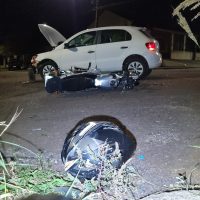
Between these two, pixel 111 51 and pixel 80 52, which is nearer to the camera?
pixel 111 51

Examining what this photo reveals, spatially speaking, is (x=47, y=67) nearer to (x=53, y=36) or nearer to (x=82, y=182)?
(x=53, y=36)

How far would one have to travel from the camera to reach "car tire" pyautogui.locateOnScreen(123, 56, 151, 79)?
14.1 m

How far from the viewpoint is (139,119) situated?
848 cm

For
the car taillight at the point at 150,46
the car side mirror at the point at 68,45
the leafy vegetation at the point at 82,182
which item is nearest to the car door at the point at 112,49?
the car taillight at the point at 150,46

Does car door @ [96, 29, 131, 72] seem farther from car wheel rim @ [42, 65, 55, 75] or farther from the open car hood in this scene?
car wheel rim @ [42, 65, 55, 75]

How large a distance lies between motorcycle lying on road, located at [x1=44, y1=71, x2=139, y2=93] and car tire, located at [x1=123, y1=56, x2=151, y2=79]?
184 cm

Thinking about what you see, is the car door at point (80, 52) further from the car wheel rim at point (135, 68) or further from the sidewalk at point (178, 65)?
the sidewalk at point (178, 65)

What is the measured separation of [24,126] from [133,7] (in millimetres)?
38595

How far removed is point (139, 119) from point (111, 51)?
241 inches

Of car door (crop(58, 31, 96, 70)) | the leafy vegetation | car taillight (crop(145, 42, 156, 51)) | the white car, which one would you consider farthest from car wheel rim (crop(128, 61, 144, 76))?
the leafy vegetation

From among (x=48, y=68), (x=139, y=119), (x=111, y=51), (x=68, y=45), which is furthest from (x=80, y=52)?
(x=139, y=119)

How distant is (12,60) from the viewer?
3544cm

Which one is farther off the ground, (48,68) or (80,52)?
(80,52)

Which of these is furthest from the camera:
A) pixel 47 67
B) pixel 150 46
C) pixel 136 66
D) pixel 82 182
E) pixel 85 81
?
pixel 47 67
